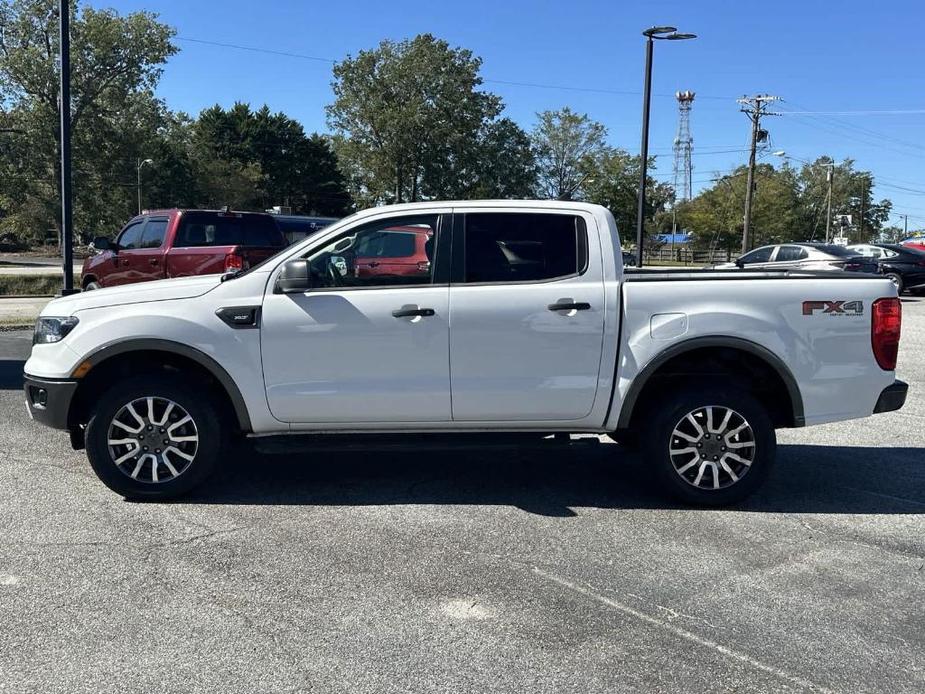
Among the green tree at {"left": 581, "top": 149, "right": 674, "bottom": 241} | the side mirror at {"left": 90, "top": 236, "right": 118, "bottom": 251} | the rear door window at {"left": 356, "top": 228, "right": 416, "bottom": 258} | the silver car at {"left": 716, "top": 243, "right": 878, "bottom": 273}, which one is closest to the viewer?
the rear door window at {"left": 356, "top": 228, "right": 416, "bottom": 258}

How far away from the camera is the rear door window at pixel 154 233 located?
13.3 metres

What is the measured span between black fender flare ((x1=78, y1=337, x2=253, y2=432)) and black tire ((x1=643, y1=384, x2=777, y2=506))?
259cm

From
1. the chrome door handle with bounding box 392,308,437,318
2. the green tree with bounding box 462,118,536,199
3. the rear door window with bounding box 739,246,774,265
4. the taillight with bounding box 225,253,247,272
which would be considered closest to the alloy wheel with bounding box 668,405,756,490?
the chrome door handle with bounding box 392,308,437,318

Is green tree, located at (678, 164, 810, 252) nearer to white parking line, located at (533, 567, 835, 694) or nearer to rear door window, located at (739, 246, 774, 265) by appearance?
rear door window, located at (739, 246, 774, 265)

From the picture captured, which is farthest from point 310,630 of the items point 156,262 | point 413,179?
point 413,179

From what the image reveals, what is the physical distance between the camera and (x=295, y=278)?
513cm

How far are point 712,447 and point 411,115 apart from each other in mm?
53881

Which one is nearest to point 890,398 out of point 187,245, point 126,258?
point 187,245

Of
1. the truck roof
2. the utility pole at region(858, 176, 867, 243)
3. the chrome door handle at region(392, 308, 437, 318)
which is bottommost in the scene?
the chrome door handle at region(392, 308, 437, 318)

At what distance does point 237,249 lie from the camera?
1238cm

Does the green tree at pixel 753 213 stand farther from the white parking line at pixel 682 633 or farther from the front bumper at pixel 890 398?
the white parking line at pixel 682 633

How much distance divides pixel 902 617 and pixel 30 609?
12.9 feet

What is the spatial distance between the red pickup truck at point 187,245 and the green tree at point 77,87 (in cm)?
3848

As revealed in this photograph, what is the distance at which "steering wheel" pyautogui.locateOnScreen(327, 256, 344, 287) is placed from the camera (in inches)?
209
